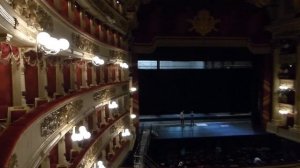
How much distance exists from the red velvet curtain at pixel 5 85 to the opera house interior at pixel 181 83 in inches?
72.3

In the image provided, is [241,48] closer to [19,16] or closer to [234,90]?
[234,90]

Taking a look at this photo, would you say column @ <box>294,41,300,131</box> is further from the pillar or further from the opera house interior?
the pillar

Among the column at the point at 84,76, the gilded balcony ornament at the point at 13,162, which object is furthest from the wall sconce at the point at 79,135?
the gilded balcony ornament at the point at 13,162

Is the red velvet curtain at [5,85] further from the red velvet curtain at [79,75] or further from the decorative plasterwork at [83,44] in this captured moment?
the red velvet curtain at [79,75]

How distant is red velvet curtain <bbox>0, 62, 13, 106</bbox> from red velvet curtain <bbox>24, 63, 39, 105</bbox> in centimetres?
84

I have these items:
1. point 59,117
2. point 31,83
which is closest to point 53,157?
point 59,117

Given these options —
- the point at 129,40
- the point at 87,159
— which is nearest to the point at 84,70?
the point at 87,159

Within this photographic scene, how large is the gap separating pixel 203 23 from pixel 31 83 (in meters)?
18.6

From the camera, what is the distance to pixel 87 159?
10.2 metres

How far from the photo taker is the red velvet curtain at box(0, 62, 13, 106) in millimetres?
5996

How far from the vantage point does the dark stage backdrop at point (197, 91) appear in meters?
26.2

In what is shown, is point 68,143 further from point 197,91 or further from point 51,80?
point 197,91

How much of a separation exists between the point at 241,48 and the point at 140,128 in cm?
929

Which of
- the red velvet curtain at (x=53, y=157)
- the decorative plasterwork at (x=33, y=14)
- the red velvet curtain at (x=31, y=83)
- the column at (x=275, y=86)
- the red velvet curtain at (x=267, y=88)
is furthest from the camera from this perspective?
the red velvet curtain at (x=267, y=88)
